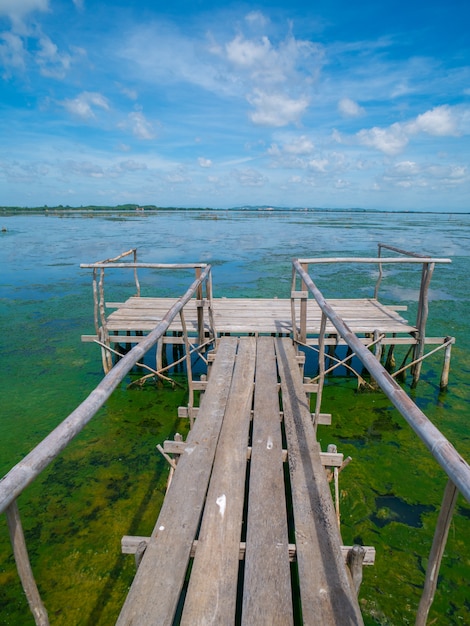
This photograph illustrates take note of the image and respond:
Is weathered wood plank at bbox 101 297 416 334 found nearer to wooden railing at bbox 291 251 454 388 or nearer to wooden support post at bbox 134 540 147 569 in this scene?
wooden railing at bbox 291 251 454 388

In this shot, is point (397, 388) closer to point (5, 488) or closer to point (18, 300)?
point (5, 488)

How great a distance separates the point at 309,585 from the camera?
2.19 meters

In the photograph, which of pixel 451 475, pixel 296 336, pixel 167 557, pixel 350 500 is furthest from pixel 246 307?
pixel 451 475

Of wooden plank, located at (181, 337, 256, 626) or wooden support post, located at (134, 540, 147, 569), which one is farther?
wooden support post, located at (134, 540, 147, 569)

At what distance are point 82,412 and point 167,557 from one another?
1.20 meters

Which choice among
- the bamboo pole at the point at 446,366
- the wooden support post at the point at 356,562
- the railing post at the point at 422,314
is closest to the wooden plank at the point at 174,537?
the wooden support post at the point at 356,562

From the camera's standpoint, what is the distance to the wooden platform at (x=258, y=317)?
746 cm

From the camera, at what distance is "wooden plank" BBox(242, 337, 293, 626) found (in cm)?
207

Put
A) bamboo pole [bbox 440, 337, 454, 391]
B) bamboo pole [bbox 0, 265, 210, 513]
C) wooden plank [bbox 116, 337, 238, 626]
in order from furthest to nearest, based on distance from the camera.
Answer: bamboo pole [bbox 440, 337, 454, 391], wooden plank [bbox 116, 337, 238, 626], bamboo pole [bbox 0, 265, 210, 513]

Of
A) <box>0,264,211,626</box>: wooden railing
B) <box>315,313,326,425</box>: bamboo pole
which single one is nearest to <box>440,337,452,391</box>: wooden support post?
<box>315,313,326,425</box>: bamboo pole

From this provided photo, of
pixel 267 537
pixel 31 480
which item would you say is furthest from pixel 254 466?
pixel 31 480

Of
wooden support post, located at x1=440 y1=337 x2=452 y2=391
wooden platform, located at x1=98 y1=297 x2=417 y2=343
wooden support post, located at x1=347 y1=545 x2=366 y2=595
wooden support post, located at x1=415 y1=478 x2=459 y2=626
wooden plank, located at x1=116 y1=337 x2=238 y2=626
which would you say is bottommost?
wooden support post, located at x1=440 y1=337 x2=452 y2=391

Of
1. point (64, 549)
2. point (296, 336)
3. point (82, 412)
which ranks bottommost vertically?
point (64, 549)

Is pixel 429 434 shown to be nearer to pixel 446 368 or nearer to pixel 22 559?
pixel 22 559
